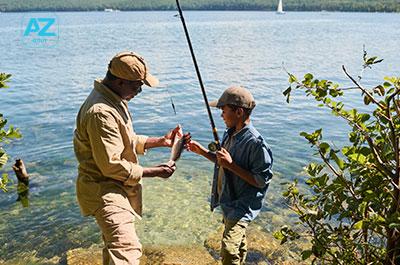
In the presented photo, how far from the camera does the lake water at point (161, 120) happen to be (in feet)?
26.2

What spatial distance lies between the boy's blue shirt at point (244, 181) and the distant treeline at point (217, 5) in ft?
335

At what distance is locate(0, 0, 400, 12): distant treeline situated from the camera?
338 ft

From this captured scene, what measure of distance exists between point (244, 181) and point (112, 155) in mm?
1535

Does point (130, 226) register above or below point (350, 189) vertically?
below

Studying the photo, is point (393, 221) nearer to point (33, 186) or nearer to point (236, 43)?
point (33, 186)

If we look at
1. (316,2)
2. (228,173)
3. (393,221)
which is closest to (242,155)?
(228,173)

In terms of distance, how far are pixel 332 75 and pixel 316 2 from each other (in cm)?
11527

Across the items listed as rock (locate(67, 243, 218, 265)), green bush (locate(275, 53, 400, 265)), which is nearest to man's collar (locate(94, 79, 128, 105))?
green bush (locate(275, 53, 400, 265))

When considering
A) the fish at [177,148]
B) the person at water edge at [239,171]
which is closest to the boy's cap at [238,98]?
the person at water edge at [239,171]

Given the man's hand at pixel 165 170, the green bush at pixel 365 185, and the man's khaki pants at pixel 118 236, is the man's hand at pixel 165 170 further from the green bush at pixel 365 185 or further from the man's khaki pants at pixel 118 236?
the green bush at pixel 365 185

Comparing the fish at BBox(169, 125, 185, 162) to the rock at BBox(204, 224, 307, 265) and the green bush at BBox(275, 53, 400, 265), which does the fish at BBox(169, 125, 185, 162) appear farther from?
the rock at BBox(204, 224, 307, 265)

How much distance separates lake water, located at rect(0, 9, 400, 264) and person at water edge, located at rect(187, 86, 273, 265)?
2920mm

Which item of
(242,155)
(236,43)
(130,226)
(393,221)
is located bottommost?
(236,43)

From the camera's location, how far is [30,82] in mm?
23641
